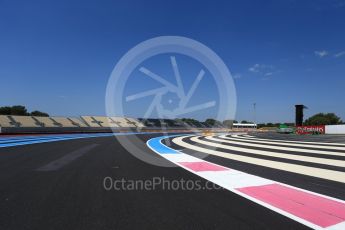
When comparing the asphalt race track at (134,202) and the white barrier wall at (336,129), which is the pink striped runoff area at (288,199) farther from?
the white barrier wall at (336,129)

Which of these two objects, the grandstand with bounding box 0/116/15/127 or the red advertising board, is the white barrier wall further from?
the grandstand with bounding box 0/116/15/127

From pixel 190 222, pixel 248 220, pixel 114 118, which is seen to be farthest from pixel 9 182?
pixel 114 118

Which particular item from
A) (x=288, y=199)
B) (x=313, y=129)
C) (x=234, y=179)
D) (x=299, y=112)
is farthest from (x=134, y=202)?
(x=299, y=112)

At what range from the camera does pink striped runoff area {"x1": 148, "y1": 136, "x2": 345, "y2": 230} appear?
3.99 metres

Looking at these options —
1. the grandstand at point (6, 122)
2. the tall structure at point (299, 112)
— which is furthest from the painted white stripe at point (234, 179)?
the tall structure at point (299, 112)

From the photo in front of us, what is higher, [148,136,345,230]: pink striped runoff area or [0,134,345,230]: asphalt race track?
[148,136,345,230]: pink striped runoff area

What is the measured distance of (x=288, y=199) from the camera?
502 cm

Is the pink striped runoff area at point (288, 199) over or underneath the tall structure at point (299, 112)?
underneath

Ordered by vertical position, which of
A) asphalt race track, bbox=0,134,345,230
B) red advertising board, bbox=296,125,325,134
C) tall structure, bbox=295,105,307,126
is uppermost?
tall structure, bbox=295,105,307,126

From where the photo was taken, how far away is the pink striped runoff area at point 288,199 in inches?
157

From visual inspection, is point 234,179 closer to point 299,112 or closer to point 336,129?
point 336,129

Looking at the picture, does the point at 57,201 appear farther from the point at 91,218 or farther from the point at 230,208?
the point at 230,208

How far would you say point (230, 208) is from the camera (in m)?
4.46

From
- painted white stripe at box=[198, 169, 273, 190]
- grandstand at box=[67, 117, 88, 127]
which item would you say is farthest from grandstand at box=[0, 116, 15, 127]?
painted white stripe at box=[198, 169, 273, 190]
